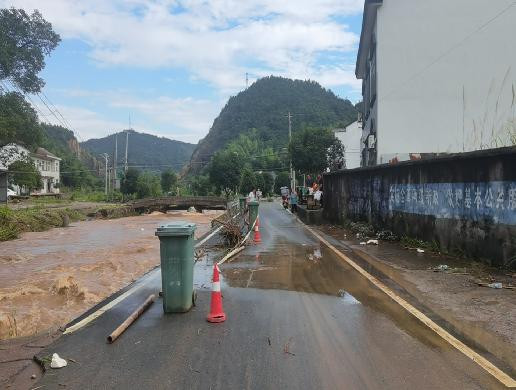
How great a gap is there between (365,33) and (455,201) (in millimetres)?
18767

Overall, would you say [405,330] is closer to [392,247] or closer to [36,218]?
[392,247]

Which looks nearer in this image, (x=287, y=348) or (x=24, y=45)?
(x=287, y=348)

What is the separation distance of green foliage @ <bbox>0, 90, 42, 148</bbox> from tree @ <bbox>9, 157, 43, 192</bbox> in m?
12.7

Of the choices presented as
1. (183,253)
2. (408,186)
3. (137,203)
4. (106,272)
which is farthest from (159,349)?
(137,203)

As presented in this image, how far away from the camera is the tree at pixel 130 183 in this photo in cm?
7425

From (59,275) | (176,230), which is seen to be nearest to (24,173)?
(59,275)

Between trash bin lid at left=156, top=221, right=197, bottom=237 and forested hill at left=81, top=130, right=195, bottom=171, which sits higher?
forested hill at left=81, top=130, right=195, bottom=171

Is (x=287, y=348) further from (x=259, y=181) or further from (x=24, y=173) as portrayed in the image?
(x=259, y=181)

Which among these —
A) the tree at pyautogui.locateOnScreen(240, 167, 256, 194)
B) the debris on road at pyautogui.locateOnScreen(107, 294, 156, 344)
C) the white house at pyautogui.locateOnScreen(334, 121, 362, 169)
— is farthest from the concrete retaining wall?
the tree at pyautogui.locateOnScreen(240, 167, 256, 194)

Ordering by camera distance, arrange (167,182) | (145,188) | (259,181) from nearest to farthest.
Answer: (145,188), (167,182), (259,181)

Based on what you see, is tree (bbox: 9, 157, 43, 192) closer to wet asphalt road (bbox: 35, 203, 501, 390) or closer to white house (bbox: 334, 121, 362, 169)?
white house (bbox: 334, 121, 362, 169)

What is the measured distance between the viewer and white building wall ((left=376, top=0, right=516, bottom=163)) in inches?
922

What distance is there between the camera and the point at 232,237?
52.6 feet

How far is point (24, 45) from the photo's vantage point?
43.0m
